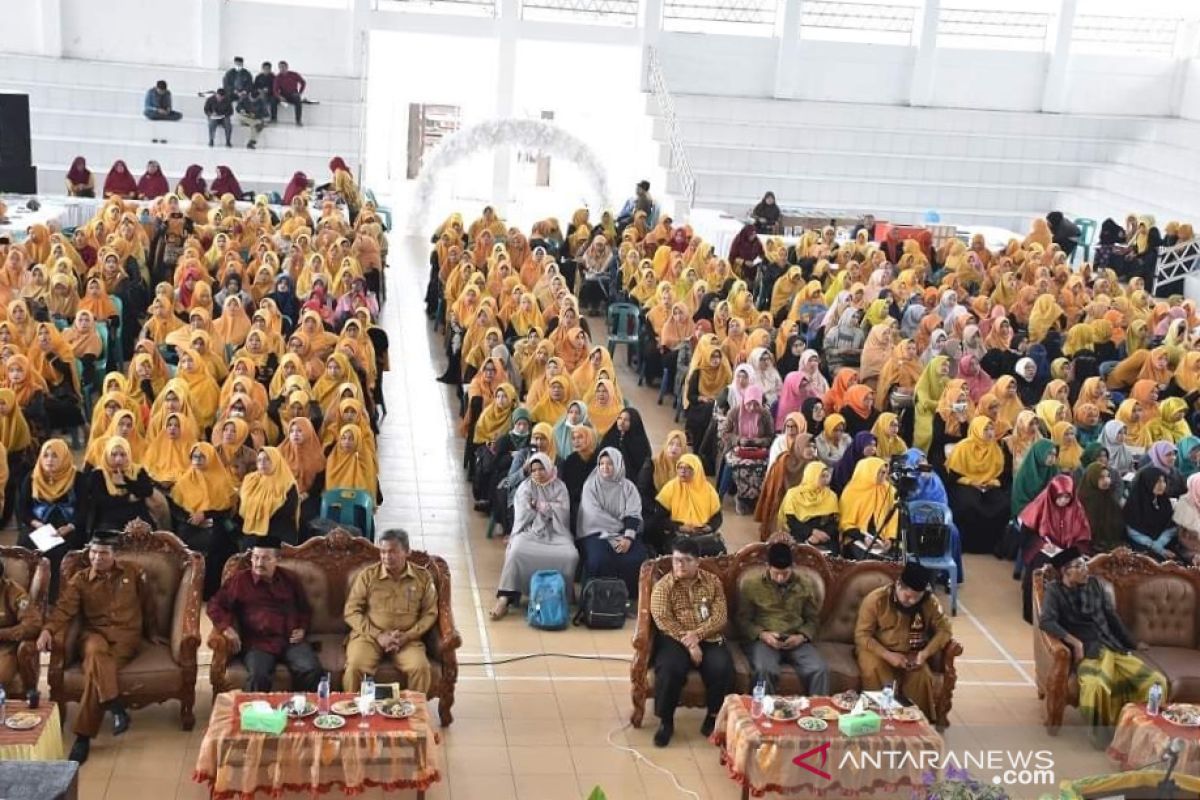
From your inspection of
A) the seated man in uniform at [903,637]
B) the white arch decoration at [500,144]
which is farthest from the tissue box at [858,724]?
the white arch decoration at [500,144]

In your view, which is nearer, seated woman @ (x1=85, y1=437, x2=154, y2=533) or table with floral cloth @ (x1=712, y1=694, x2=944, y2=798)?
→ table with floral cloth @ (x1=712, y1=694, x2=944, y2=798)

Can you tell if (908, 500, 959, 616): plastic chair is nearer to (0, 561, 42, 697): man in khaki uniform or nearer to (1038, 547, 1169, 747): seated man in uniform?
(1038, 547, 1169, 747): seated man in uniform

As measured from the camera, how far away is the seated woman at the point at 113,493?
9.07 meters

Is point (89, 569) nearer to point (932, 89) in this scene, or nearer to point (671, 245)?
point (671, 245)

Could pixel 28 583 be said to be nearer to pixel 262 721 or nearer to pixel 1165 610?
pixel 262 721

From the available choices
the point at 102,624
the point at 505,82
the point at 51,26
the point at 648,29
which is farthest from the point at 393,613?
the point at 51,26

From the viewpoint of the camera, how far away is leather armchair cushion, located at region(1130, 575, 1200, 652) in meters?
8.49

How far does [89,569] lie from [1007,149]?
2268 cm

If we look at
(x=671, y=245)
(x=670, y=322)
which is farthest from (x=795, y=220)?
(x=670, y=322)

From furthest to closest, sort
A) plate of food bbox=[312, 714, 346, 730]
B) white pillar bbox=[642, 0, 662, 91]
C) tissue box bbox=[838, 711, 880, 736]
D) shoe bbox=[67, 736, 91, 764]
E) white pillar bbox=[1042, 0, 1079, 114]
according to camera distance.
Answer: white pillar bbox=[1042, 0, 1079, 114] → white pillar bbox=[642, 0, 662, 91] → shoe bbox=[67, 736, 91, 764] → tissue box bbox=[838, 711, 880, 736] → plate of food bbox=[312, 714, 346, 730]

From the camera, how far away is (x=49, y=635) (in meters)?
7.20

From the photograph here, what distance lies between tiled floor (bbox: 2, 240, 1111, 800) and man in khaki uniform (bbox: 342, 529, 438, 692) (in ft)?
1.69

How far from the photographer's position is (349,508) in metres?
9.73

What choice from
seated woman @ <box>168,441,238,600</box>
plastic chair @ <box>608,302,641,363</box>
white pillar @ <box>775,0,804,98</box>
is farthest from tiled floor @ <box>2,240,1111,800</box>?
white pillar @ <box>775,0,804,98</box>
